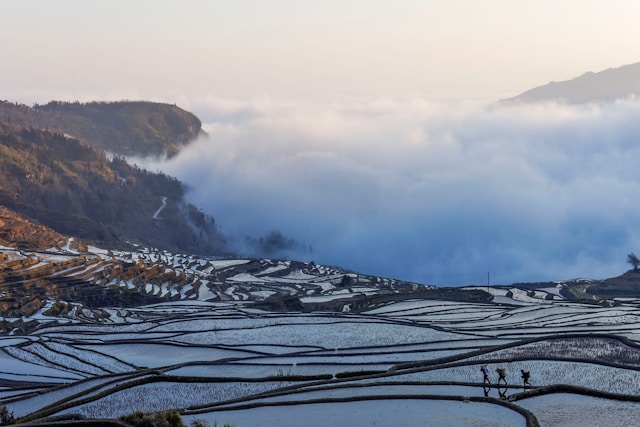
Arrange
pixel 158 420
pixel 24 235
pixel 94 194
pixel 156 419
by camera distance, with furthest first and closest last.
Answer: pixel 94 194 < pixel 24 235 < pixel 156 419 < pixel 158 420

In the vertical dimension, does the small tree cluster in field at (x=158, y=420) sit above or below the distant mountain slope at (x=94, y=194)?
below

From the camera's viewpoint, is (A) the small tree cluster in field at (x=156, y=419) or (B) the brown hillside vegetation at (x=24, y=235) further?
(B) the brown hillside vegetation at (x=24, y=235)

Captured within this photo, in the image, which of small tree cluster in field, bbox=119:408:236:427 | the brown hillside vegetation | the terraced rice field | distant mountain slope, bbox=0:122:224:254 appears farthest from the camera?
distant mountain slope, bbox=0:122:224:254

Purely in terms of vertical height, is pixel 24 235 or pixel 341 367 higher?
pixel 24 235

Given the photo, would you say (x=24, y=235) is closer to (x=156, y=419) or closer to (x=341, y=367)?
(x=341, y=367)

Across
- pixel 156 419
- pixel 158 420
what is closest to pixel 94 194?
pixel 156 419

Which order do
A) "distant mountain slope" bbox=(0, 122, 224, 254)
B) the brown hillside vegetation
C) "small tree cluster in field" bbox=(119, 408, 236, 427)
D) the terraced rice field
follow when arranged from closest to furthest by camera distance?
"small tree cluster in field" bbox=(119, 408, 236, 427) < the terraced rice field < the brown hillside vegetation < "distant mountain slope" bbox=(0, 122, 224, 254)

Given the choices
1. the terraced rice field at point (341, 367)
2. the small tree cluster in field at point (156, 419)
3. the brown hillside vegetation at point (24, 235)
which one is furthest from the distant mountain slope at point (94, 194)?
the small tree cluster in field at point (156, 419)

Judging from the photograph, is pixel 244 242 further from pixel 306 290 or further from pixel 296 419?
pixel 296 419

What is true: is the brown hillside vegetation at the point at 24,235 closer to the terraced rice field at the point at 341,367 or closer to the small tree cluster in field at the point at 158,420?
the terraced rice field at the point at 341,367

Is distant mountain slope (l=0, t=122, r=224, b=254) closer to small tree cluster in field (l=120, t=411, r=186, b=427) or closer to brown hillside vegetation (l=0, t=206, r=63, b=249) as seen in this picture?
brown hillside vegetation (l=0, t=206, r=63, b=249)

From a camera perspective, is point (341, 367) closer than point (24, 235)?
Yes

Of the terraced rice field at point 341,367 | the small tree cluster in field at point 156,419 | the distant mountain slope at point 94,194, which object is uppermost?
the distant mountain slope at point 94,194

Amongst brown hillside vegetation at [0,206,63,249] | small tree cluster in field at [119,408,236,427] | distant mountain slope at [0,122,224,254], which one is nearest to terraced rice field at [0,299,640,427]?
small tree cluster in field at [119,408,236,427]
